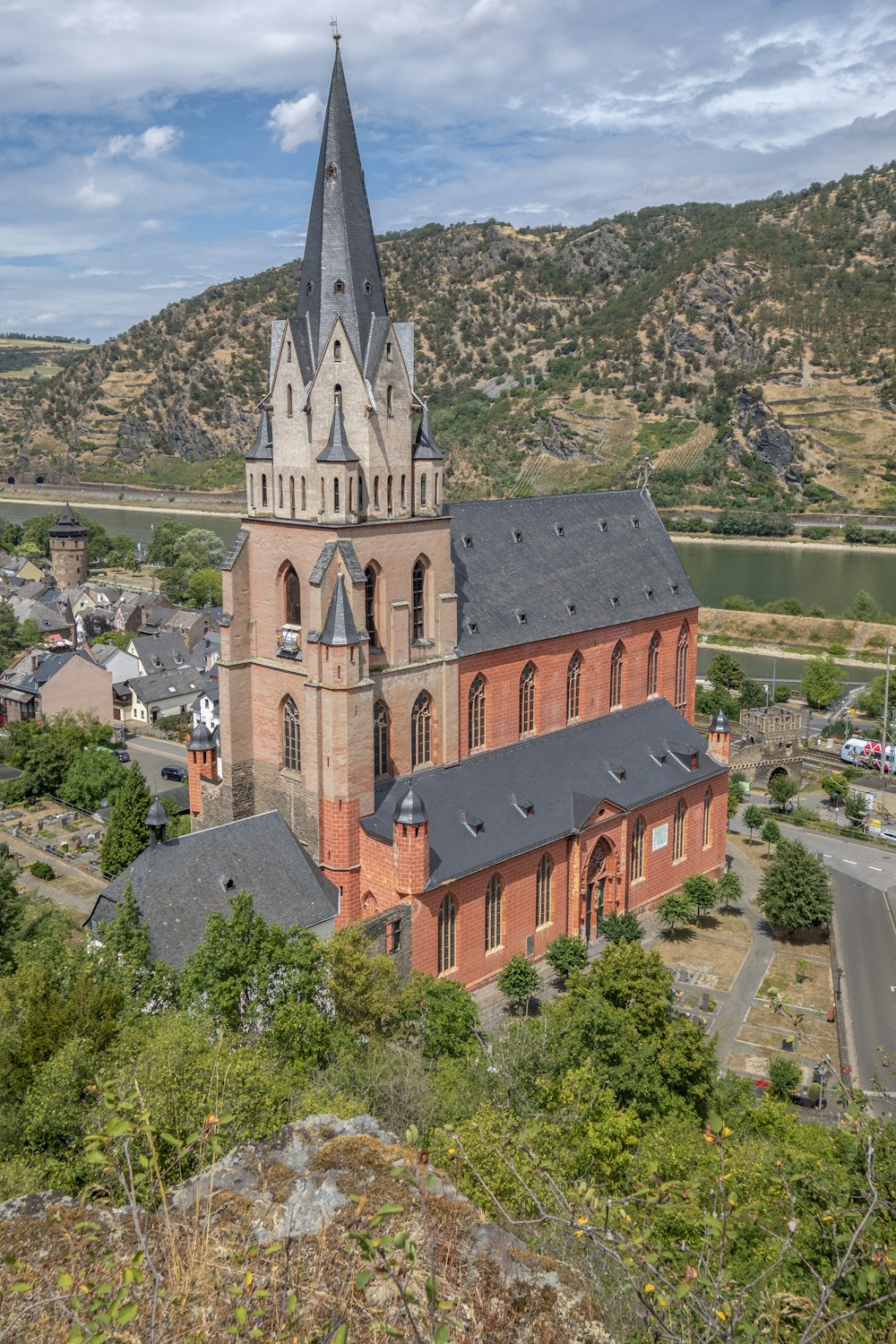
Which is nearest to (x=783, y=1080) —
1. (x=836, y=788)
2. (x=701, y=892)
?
(x=701, y=892)

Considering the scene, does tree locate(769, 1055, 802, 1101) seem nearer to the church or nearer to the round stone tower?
the church

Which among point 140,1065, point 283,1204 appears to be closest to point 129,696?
point 140,1065

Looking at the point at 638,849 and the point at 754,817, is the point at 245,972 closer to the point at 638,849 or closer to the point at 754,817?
the point at 638,849

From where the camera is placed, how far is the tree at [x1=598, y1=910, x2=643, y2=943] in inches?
1613

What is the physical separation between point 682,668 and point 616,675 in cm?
655

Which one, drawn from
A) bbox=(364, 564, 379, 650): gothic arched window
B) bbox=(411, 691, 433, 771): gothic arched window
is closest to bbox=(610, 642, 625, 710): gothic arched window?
bbox=(411, 691, 433, 771): gothic arched window

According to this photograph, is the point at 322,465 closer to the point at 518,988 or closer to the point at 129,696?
the point at 518,988

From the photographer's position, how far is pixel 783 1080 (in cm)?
3127

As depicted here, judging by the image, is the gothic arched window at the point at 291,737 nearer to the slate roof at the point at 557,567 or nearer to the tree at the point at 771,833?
the slate roof at the point at 557,567

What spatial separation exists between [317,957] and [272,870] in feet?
24.4

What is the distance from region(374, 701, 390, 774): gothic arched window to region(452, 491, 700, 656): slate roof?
4.42 metres

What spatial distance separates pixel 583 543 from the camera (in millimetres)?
49031

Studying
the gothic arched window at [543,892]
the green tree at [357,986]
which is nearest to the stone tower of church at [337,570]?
the gothic arched window at [543,892]

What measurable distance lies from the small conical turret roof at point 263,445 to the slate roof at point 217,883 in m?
13.6
